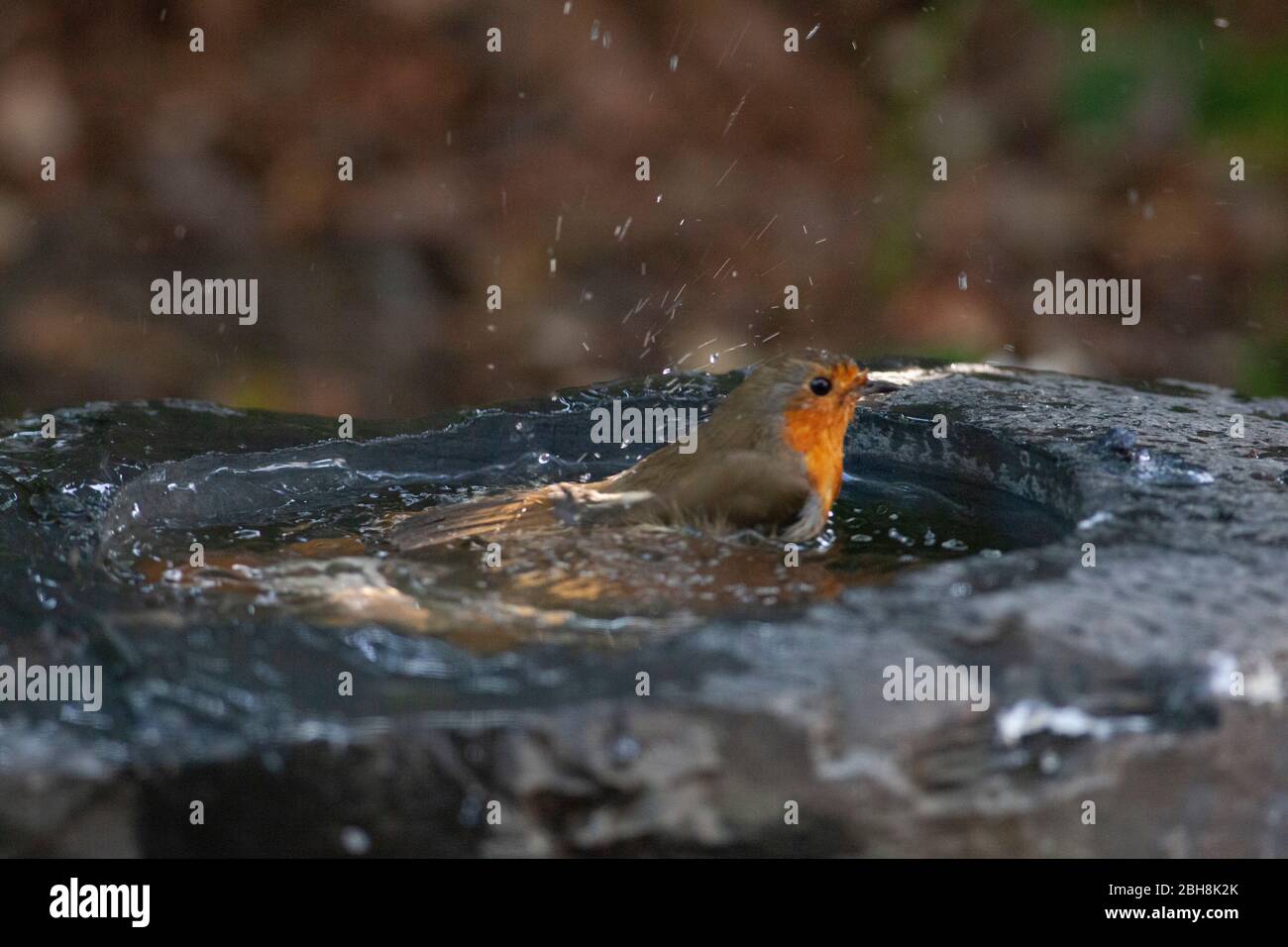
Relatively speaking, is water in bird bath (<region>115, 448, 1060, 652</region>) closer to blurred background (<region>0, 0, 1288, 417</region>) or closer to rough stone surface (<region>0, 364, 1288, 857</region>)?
rough stone surface (<region>0, 364, 1288, 857</region>)

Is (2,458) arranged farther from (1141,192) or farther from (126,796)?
(1141,192)

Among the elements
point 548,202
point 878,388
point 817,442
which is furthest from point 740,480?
point 548,202

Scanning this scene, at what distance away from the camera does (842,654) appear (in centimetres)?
163

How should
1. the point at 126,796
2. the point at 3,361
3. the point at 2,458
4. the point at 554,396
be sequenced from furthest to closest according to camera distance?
the point at 3,361
the point at 554,396
the point at 2,458
the point at 126,796

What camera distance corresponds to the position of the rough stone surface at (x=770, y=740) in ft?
4.95

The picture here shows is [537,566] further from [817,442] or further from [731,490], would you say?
[817,442]

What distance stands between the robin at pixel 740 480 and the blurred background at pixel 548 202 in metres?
3.01

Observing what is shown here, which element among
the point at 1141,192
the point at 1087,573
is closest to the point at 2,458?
the point at 1087,573

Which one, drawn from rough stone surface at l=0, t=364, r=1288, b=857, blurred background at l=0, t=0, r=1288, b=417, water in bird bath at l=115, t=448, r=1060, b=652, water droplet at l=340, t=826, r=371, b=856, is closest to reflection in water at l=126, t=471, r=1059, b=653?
water in bird bath at l=115, t=448, r=1060, b=652

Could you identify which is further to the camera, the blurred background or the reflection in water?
the blurred background

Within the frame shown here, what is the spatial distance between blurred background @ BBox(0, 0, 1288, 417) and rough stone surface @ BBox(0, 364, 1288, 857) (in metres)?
3.91

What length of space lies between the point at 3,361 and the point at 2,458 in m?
3.43

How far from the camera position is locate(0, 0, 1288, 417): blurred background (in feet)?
19.2

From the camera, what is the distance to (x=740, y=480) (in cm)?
258
